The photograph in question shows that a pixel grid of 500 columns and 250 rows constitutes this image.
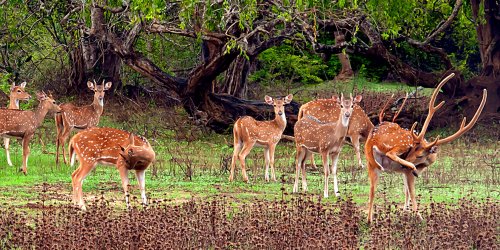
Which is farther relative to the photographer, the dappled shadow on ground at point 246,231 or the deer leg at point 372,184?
the deer leg at point 372,184

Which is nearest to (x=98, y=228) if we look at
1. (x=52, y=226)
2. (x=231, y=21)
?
(x=52, y=226)

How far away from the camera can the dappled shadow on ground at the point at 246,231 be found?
8.84 m

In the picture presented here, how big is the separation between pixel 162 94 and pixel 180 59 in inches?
69.8

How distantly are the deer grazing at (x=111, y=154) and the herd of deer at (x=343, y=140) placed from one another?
2.61 meters

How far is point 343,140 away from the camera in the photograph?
44.2ft

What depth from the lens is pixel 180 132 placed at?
20.5 metres

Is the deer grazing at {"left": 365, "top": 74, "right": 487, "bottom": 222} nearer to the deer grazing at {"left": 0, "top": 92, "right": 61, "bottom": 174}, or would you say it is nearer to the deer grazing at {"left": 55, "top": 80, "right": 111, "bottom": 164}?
the deer grazing at {"left": 0, "top": 92, "right": 61, "bottom": 174}

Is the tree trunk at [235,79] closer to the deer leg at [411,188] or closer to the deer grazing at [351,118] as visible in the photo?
the deer grazing at [351,118]

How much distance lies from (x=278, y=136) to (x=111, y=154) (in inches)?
165

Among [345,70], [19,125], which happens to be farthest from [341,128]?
[345,70]

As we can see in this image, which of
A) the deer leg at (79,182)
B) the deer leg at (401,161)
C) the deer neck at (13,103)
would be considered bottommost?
the deer leg at (79,182)

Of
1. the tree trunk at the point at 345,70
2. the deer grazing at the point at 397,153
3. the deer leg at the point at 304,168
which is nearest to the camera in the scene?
the deer grazing at the point at 397,153

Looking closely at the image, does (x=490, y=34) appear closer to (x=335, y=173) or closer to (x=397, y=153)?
(x=335, y=173)

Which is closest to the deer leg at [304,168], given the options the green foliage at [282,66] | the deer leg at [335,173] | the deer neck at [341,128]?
the deer leg at [335,173]
